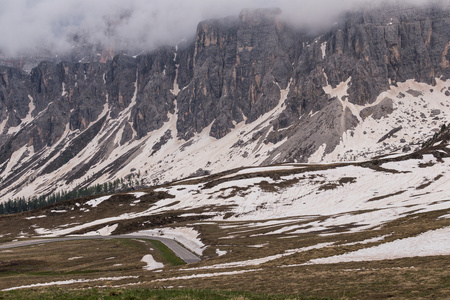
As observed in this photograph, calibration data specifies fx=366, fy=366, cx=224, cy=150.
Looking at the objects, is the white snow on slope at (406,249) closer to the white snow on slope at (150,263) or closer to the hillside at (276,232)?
the hillside at (276,232)

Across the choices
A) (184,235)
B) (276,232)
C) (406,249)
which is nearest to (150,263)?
(276,232)

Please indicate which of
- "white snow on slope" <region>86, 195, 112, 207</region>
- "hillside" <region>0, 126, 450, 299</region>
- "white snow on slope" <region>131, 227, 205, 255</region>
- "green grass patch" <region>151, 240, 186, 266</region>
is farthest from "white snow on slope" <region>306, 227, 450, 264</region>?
"white snow on slope" <region>86, 195, 112, 207</region>

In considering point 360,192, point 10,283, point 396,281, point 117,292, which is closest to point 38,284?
point 10,283

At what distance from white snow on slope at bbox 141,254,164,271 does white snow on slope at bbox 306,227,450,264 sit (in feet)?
84.5

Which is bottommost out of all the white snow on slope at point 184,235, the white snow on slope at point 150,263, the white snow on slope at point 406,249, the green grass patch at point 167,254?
the white snow on slope at point 184,235

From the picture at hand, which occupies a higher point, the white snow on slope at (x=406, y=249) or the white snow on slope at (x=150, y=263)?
the white snow on slope at (x=406, y=249)

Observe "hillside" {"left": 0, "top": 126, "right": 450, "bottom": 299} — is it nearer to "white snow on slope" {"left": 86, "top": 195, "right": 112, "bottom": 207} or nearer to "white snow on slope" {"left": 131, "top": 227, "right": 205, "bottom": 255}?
"white snow on slope" {"left": 131, "top": 227, "right": 205, "bottom": 255}

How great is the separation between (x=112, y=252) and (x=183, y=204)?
70902 millimetres

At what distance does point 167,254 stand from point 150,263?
30.7 ft

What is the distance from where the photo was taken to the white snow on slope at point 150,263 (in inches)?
1988

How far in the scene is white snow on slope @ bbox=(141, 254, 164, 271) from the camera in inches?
1988

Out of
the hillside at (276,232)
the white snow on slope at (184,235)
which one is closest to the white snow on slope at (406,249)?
the hillside at (276,232)

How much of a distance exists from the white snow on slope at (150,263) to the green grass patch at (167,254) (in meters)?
2.11

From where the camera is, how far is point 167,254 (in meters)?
63.3
